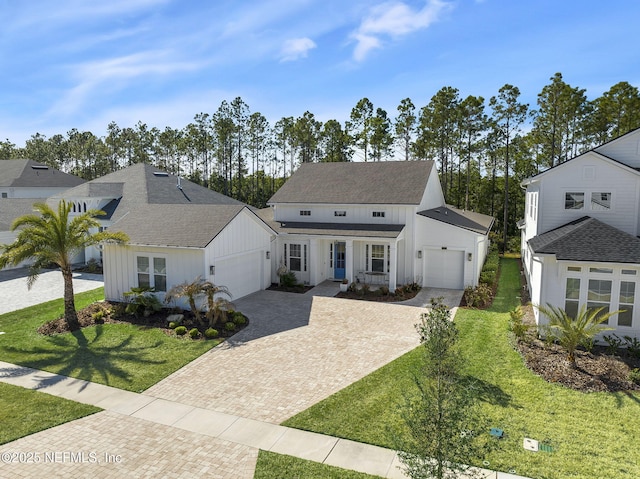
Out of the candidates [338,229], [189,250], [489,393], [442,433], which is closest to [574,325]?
[489,393]

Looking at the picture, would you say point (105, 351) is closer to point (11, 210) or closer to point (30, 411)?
point (30, 411)

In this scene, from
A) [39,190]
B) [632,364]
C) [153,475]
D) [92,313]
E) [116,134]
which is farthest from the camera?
[116,134]

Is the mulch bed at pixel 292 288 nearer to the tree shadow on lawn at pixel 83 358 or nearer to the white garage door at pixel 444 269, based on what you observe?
the white garage door at pixel 444 269

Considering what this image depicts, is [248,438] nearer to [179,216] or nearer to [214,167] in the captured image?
[179,216]

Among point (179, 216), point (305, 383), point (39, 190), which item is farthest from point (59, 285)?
point (39, 190)

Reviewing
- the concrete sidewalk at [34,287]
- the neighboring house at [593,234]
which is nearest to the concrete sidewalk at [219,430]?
the neighboring house at [593,234]

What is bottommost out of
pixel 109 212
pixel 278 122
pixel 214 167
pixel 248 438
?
pixel 248 438

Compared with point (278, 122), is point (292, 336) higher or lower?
lower
